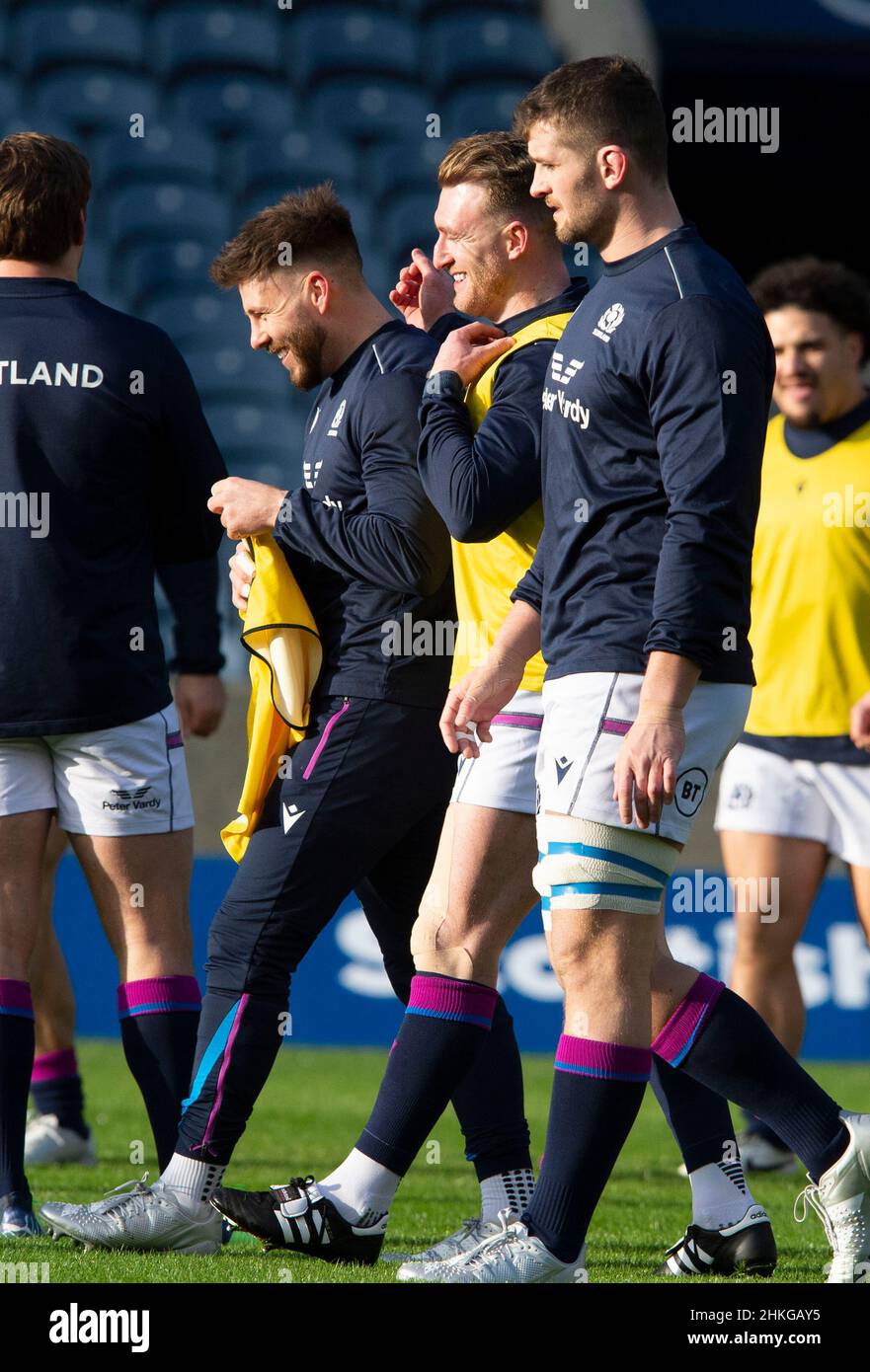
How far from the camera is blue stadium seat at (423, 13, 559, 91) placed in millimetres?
12750

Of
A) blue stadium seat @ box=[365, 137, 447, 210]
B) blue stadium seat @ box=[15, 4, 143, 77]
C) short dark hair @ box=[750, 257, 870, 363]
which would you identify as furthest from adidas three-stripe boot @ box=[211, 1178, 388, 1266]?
blue stadium seat @ box=[15, 4, 143, 77]

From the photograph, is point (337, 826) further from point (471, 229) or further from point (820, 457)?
point (820, 457)

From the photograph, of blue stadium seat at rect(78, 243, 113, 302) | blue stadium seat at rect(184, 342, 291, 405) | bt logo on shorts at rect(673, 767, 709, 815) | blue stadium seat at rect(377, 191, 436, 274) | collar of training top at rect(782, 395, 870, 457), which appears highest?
blue stadium seat at rect(377, 191, 436, 274)

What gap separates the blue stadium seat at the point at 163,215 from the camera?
1180cm

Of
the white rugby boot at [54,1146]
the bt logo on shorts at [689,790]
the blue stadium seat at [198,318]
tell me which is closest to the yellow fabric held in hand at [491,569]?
the bt logo on shorts at [689,790]

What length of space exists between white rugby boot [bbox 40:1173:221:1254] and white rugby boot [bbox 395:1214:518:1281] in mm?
399

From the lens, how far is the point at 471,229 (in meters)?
3.41

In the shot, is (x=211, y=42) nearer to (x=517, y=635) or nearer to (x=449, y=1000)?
(x=517, y=635)

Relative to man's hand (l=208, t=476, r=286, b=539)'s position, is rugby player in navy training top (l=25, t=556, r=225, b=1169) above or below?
below

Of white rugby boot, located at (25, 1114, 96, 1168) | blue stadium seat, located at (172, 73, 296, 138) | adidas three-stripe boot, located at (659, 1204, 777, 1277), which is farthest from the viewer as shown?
blue stadium seat, located at (172, 73, 296, 138)

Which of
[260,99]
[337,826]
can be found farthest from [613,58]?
[260,99]

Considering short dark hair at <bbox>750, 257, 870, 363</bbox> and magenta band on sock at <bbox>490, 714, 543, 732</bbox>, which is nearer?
magenta band on sock at <bbox>490, 714, 543, 732</bbox>

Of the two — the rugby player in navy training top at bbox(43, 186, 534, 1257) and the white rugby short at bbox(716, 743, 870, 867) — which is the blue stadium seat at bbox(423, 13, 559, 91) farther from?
the rugby player in navy training top at bbox(43, 186, 534, 1257)
